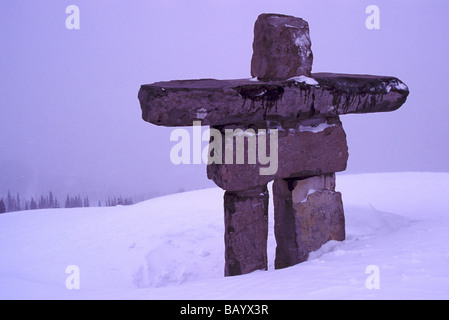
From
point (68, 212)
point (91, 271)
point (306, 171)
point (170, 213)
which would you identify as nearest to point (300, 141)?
point (306, 171)

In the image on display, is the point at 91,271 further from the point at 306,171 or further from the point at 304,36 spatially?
the point at 304,36

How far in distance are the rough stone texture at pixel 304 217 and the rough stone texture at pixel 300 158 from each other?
0.18 metres

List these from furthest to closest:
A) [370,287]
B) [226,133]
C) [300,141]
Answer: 1. [300,141]
2. [226,133]
3. [370,287]

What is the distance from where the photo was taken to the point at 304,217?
403 cm

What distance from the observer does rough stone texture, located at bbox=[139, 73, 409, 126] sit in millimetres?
3098

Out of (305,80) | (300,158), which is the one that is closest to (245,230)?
(300,158)

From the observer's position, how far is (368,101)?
13.1 ft

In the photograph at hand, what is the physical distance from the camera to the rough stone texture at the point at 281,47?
3.77 meters

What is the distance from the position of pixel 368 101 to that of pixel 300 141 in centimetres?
87

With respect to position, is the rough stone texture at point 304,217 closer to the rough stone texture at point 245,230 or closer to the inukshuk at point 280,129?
the inukshuk at point 280,129
